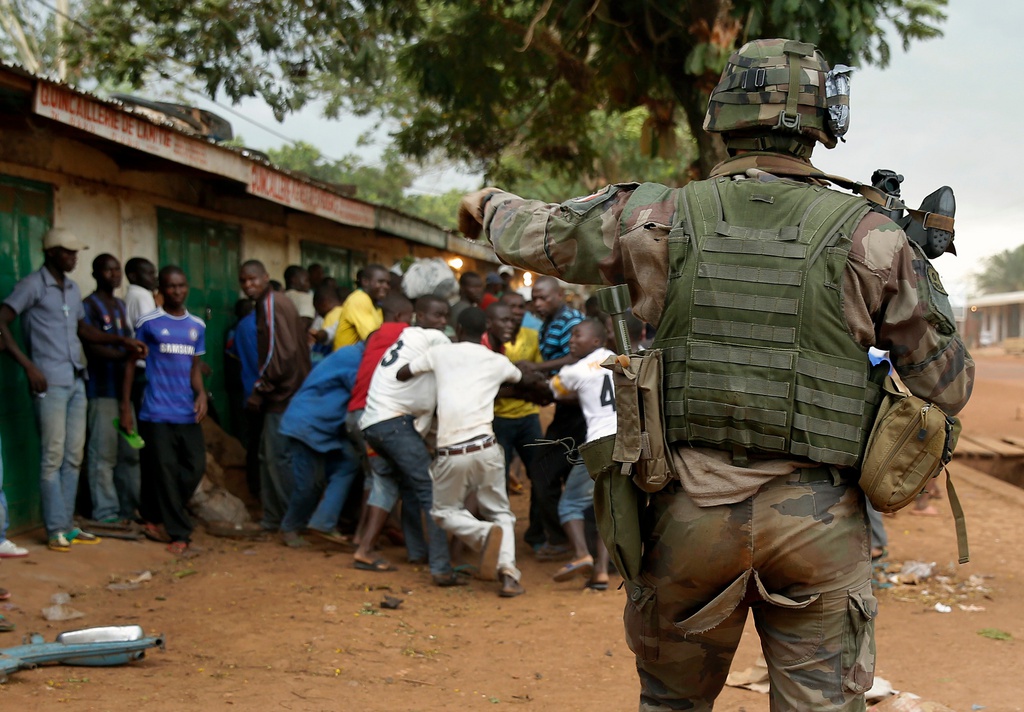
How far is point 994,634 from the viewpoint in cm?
506

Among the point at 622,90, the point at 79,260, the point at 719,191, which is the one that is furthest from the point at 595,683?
the point at 622,90

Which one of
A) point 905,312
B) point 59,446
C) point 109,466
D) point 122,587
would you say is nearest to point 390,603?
point 122,587

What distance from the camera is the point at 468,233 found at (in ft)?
9.61

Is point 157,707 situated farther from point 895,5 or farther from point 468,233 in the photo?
point 895,5

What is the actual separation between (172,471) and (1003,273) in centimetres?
7793

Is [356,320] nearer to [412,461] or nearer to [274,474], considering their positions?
[274,474]

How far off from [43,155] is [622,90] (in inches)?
197

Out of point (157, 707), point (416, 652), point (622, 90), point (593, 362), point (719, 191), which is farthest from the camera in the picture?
point (622, 90)

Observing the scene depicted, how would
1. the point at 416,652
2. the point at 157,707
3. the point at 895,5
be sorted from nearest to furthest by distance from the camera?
the point at 157,707 → the point at 416,652 → the point at 895,5

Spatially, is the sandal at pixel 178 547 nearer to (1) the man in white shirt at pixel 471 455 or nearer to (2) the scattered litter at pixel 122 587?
(2) the scattered litter at pixel 122 587

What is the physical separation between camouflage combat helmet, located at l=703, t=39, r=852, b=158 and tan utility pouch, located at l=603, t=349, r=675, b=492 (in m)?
0.64

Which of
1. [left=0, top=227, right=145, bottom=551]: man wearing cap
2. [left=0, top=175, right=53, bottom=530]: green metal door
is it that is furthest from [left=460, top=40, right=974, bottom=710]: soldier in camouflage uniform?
[left=0, top=175, right=53, bottom=530]: green metal door

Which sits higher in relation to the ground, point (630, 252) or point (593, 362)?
point (630, 252)

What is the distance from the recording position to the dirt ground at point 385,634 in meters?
4.12
